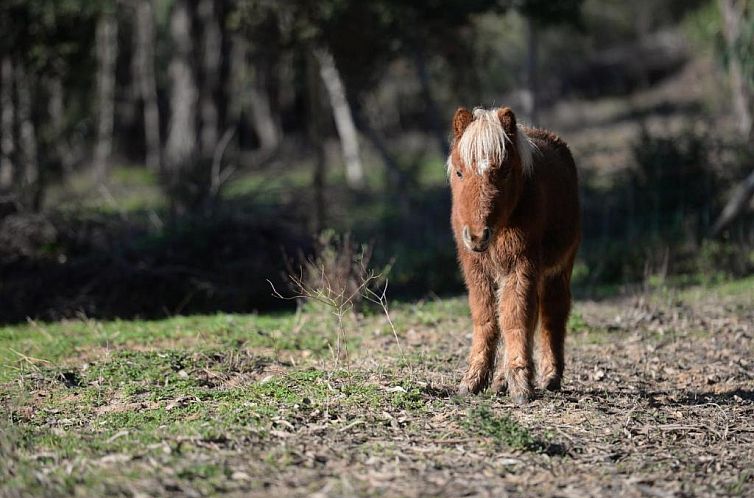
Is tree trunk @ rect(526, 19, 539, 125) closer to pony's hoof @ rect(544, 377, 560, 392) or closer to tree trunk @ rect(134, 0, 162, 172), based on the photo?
pony's hoof @ rect(544, 377, 560, 392)

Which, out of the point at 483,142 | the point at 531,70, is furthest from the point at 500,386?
the point at 531,70

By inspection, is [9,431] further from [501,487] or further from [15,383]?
[501,487]

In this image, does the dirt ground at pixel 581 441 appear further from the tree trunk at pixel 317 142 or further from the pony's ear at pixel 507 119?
the tree trunk at pixel 317 142

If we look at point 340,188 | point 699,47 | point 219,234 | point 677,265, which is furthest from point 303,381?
point 699,47

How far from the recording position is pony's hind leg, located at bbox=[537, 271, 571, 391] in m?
7.63

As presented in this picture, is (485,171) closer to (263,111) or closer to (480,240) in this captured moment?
(480,240)

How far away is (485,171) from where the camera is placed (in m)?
6.52

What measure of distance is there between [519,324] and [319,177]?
357 inches

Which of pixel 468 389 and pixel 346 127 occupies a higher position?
pixel 346 127

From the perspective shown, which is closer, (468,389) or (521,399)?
(521,399)

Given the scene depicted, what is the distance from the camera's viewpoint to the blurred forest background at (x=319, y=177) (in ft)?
42.4

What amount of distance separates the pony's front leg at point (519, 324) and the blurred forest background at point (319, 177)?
4070 mm

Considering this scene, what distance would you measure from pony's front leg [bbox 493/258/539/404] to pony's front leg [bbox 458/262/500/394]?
18cm

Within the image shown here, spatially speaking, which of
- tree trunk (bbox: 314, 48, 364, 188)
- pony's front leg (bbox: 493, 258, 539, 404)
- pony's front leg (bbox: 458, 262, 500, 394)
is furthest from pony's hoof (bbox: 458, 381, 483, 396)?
tree trunk (bbox: 314, 48, 364, 188)
